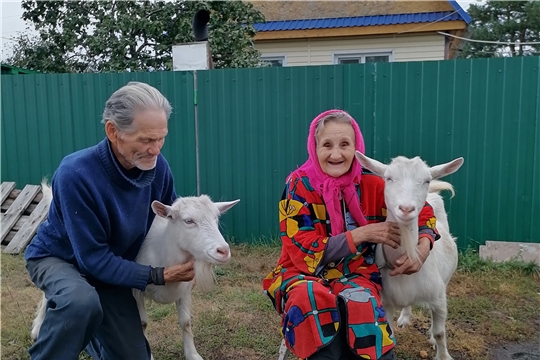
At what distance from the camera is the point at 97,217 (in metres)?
2.42

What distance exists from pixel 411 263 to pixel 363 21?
8.49 m

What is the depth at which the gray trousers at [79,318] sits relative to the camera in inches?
87.6

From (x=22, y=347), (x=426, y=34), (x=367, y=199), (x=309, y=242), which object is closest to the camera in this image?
(x=309, y=242)

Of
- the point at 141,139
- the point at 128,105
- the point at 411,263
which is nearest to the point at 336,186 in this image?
the point at 411,263

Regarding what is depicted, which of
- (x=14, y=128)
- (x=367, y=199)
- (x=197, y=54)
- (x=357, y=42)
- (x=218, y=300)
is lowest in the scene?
(x=218, y=300)

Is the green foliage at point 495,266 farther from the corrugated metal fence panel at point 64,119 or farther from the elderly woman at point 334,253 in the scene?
the corrugated metal fence panel at point 64,119

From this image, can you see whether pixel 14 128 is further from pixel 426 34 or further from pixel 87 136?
pixel 426 34

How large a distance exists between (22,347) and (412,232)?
2.81m

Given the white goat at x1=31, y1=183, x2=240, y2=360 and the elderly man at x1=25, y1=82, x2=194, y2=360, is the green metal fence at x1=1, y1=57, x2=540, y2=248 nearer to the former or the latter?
the white goat at x1=31, y1=183, x2=240, y2=360

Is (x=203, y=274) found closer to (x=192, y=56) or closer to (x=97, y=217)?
(x=97, y=217)

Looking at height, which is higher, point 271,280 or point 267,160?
point 267,160

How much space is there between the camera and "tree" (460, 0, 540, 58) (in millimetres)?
18703

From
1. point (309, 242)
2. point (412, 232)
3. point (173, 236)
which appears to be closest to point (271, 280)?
point (309, 242)

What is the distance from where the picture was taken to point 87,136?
637 cm
